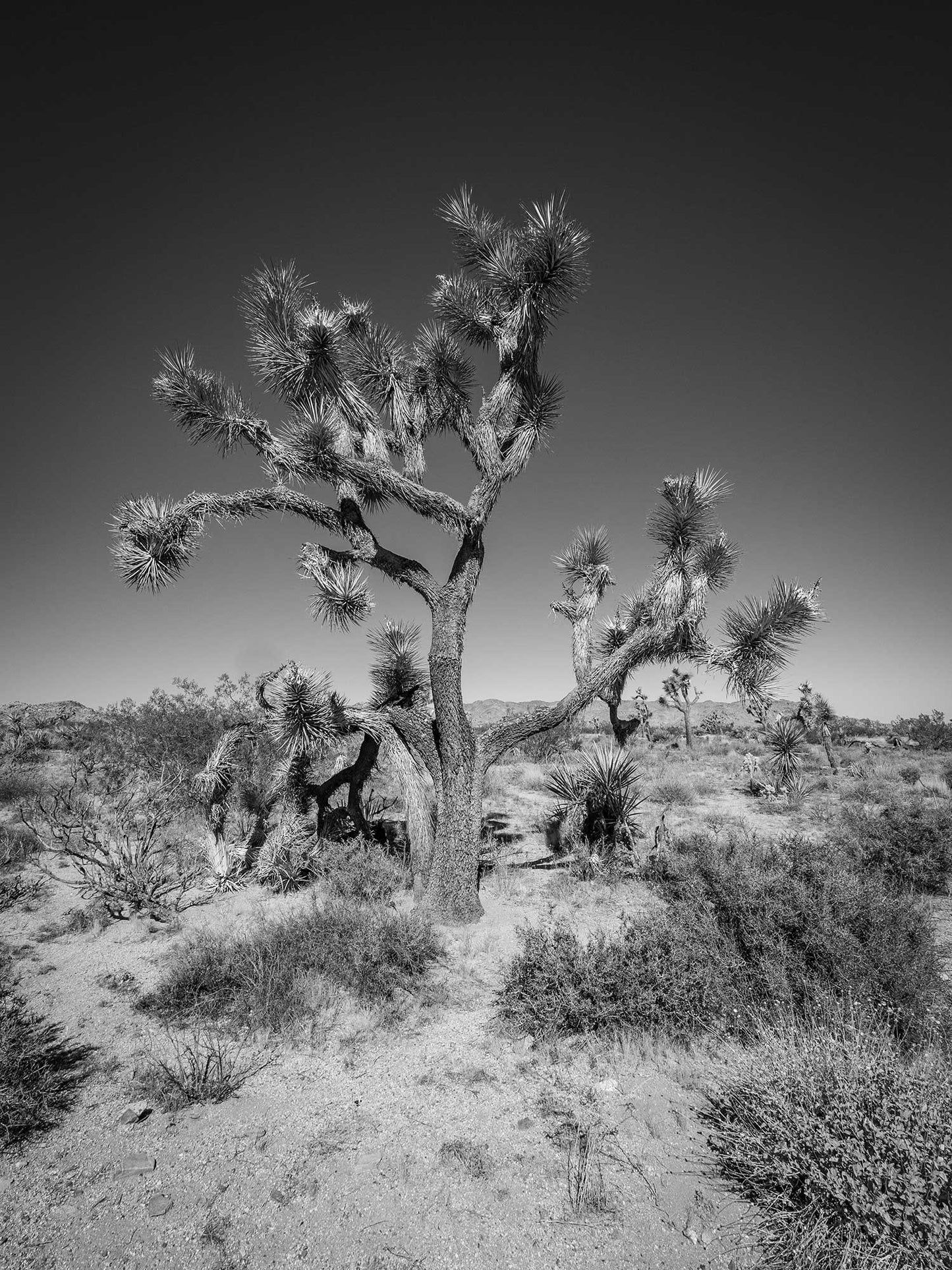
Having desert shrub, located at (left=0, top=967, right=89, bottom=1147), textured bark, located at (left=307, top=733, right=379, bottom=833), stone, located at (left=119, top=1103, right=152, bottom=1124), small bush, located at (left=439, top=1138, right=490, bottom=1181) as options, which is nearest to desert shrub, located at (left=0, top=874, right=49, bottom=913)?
desert shrub, located at (left=0, top=967, right=89, bottom=1147)

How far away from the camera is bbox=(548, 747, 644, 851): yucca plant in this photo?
29.0 ft

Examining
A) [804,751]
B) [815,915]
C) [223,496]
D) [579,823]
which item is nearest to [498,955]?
[815,915]

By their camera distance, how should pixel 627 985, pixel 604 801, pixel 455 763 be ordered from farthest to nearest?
pixel 604 801 → pixel 455 763 → pixel 627 985

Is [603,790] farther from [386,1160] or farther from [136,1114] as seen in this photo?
[136,1114]

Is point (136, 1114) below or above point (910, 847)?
below

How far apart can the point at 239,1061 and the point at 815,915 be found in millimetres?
4878

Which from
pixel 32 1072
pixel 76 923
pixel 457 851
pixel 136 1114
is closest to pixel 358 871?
pixel 457 851

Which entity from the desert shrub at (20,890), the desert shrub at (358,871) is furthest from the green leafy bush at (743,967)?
the desert shrub at (20,890)

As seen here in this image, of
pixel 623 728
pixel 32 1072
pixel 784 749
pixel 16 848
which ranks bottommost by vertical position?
pixel 32 1072

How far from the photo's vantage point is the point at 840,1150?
235cm

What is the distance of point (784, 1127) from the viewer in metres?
2.58

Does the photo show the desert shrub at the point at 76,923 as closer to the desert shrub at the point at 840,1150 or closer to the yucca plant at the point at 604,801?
the desert shrub at the point at 840,1150

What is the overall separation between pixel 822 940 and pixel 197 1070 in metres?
4.93

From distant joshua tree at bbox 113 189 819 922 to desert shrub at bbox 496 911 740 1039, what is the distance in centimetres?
229
